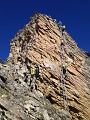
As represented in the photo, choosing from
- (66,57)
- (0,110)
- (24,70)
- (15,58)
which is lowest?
(0,110)

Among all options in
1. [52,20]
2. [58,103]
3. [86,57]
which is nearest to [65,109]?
[58,103]

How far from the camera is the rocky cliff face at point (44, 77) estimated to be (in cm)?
2466

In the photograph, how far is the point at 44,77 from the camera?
30375 mm

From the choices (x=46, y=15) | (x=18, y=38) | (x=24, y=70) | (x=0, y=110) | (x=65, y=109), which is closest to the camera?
(x=0, y=110)

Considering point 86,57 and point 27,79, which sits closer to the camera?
point 27,79

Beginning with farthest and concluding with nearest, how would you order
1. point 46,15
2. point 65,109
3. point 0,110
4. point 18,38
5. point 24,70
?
point 18,38
point 46,15
point 24,70
point 65,109
point 0,110

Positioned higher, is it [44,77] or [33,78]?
[44,77]

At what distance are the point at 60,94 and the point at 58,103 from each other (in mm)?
1190

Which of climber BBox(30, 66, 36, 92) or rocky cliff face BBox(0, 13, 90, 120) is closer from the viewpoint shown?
rocky cliff face BBox(0, 13, 90, 120)

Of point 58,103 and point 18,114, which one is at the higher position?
point 58,103

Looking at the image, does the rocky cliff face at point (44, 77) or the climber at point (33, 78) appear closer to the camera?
the rocky cliff face at point (44, 77)

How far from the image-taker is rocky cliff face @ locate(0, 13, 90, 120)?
24.7m

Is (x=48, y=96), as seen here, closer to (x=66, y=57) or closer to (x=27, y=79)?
(x=27, y=79)

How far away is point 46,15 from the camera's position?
3606 cm
